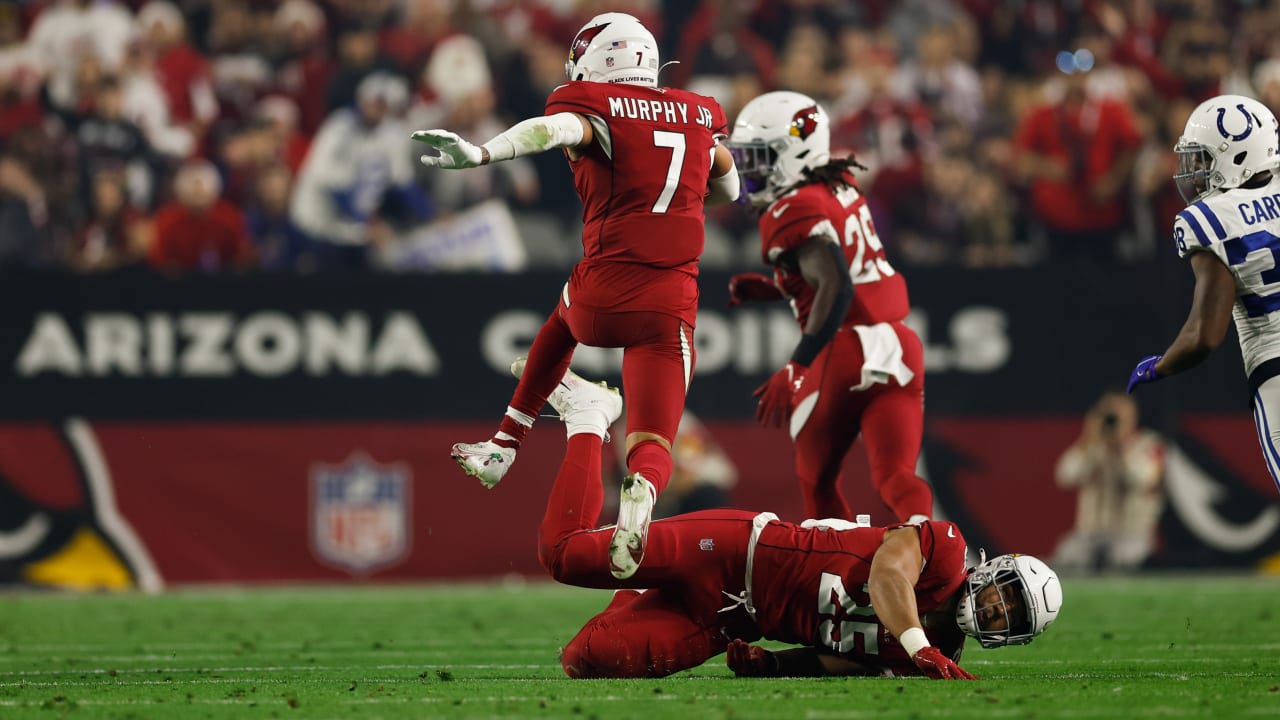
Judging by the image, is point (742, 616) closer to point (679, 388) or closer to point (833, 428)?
point (679, 388)

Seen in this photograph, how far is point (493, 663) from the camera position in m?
7.35

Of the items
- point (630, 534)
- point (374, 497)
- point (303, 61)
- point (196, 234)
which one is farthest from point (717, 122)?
point (303, 61)

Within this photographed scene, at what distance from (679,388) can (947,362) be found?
5962mm

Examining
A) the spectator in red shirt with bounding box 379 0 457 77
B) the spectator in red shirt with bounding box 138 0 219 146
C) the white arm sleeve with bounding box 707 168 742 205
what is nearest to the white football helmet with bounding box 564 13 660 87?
the white arm sleeve with bounding box 707 168 742 205

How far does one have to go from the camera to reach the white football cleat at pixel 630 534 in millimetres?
6090

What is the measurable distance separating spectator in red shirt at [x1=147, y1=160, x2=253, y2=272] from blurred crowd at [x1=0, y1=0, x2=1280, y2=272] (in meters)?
0.02

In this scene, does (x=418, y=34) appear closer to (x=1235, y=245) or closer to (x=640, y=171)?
(x=640, y=171)

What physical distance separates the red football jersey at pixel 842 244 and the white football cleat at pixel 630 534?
1968mm

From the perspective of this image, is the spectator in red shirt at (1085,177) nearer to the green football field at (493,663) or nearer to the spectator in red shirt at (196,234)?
the green football field at (493,663)

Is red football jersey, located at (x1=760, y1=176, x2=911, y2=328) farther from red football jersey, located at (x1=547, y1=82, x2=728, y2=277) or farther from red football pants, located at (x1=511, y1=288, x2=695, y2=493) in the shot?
red football pants, located at (x1=511, y1=288, x2=695, y2=493)

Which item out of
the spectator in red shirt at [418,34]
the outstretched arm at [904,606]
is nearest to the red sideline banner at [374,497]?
the spectator in red shirt at [418,34]

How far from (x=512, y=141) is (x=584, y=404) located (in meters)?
1.33

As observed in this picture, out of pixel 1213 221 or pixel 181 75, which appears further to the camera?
pixel 181 75

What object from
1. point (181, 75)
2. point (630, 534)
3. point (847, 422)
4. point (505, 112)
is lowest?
point (630, 534)
